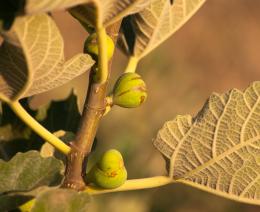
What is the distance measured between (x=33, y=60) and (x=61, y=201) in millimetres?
142

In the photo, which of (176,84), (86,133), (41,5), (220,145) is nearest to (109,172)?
(86,133)

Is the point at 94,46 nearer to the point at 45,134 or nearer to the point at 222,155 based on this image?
the point at 45,134

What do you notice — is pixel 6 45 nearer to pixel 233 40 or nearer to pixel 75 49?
pixel 75 49

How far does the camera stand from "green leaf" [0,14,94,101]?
0.56 metres

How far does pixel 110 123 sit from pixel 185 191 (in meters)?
0.45

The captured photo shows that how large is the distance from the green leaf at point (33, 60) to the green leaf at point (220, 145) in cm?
18

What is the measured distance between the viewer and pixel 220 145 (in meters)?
0.77

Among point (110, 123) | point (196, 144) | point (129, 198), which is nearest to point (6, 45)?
point (196, 144)

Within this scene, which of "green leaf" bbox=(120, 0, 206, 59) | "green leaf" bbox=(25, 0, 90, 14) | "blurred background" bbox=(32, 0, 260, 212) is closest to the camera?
"green leaf" bbox=(25, 0, 90, 14)

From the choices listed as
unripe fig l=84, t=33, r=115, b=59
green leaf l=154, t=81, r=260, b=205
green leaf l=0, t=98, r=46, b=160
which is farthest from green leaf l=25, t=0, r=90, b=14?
green leaf l=0, t=98, r=46, b=160

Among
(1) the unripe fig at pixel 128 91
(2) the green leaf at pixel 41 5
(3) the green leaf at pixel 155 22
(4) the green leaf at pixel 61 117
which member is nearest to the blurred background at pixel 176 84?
(4) the green leaf at pixel 61 117

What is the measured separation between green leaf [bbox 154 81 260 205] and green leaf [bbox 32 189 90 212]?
0.17 m

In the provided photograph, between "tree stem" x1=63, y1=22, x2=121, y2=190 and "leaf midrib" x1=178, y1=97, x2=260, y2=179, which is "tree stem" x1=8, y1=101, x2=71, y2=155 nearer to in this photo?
"tree stem" x1=63, y1=22, x2=121, y2=190

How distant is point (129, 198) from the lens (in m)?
1.72
